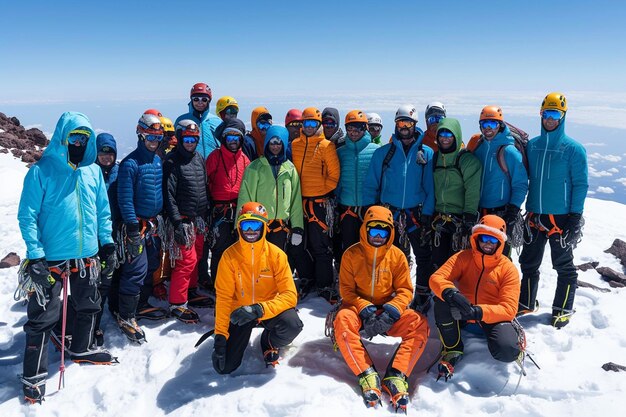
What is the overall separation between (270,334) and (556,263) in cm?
504

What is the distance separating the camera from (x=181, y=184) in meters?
6.75

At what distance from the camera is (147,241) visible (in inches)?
262

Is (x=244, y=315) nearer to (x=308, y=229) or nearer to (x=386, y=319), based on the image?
(x=386, y=319)

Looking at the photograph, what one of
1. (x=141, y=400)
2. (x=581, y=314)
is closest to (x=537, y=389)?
(x=581, y=314)

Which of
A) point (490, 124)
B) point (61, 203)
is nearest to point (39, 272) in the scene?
point (61, 203)

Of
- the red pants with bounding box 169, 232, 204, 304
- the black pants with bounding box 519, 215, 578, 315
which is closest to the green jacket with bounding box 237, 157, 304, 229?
the red pants with bounding box 169, 232, 204, 304

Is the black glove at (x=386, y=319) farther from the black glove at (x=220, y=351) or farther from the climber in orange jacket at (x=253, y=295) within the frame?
the black glove at (x=220, y=351)

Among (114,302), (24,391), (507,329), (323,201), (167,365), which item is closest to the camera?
(24,391)

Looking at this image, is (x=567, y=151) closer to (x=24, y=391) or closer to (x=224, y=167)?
(x=224, y=167)

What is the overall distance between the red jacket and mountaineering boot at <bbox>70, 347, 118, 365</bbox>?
3.05 m

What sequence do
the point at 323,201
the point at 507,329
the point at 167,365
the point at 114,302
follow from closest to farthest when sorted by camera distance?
1. the point at 507,329
2. the point at 167,365
3. the point at 114,302
4. the point at 323,201

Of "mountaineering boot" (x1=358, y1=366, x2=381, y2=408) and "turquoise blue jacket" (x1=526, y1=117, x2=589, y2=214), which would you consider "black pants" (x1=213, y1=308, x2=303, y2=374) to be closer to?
"mountaineering boot" (x1=358, y1=366, x2=381, y2=408)

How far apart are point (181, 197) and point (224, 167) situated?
0.98 meters

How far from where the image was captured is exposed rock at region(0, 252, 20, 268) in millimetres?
9258
